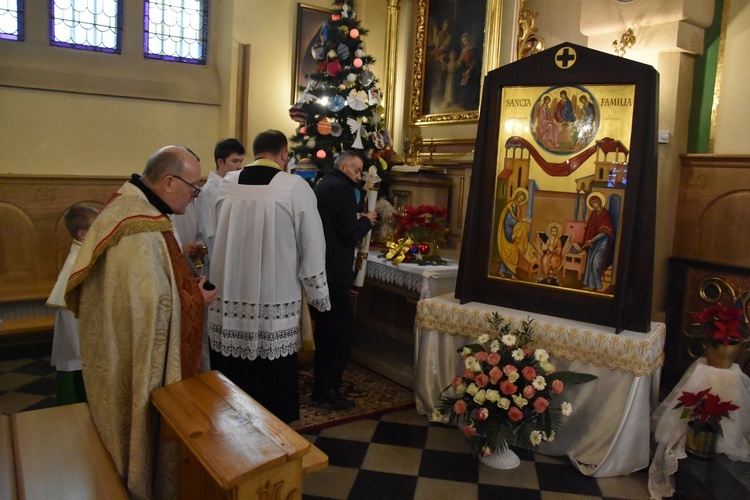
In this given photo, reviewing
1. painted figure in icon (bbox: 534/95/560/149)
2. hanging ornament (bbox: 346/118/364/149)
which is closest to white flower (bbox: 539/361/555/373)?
painted figure in icon (bbox: 534/95/560/149)

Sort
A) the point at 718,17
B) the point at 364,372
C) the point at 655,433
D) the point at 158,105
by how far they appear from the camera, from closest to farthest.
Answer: the point at 655,433 < the point at 718,17 < the point at 364,372 < the point at 158,105

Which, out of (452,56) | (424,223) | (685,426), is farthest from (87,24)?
(685,426)

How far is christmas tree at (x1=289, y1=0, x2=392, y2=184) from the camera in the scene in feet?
19.9

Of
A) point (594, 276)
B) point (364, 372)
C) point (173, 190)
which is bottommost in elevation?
point (364, 372)

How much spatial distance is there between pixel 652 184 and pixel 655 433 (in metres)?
1.46

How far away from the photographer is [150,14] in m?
6.80

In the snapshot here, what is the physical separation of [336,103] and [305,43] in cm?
155

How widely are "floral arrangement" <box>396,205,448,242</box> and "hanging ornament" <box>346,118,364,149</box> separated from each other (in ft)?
3.55

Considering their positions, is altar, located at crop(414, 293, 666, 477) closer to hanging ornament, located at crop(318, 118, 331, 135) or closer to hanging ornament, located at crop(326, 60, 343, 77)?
hanging ornament, located at crop(318, 118, 331, 135)

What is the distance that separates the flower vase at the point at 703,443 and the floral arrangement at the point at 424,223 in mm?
2403

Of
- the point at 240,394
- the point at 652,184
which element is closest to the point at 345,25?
the point at 652,184

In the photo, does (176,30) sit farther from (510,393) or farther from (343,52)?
(510,393)

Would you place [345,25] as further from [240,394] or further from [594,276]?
[240,394]

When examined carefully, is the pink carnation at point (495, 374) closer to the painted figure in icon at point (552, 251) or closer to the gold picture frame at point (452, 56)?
Answer: the painted figure in icon at point (552, 251)
